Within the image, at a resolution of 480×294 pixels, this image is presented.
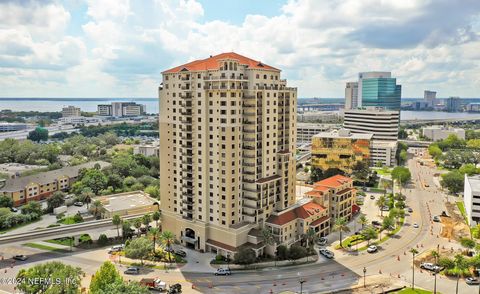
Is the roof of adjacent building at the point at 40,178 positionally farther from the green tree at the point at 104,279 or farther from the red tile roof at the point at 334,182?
the red tile roof at the point at 334,182

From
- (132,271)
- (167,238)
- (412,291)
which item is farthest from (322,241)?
(132,271)

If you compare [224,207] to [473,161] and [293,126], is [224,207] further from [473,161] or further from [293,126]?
[473,161]

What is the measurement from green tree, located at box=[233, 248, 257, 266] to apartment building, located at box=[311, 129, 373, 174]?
75.9 m

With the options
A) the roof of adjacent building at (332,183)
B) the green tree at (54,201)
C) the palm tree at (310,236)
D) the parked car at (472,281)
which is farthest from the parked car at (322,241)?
the green tree at (54,201)

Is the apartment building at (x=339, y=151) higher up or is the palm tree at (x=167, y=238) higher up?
the apartment building at (x=339, y=151)

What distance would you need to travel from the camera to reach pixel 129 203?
100 meters

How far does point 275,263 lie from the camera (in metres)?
68.9

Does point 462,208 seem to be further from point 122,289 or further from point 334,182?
point 122,289

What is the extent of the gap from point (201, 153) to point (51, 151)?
4282 inches

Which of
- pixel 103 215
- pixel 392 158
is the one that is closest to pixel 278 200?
pixel 103 215

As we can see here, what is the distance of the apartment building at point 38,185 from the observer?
10562cm

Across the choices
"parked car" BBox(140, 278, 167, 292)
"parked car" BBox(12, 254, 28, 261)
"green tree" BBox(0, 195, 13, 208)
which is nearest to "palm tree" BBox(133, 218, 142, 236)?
"parked car" BBox(12, 254, 28, 261)

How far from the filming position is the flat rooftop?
96662 millimetres

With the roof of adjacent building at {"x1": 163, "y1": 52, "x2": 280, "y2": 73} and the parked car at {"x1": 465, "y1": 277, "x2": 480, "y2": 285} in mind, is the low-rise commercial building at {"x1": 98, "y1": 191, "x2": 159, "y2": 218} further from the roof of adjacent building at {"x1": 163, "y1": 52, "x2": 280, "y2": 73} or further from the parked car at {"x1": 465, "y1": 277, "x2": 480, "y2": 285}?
the parked car at {"x1": 465, "y1": 277, "x2": 480, "y2": 285}
